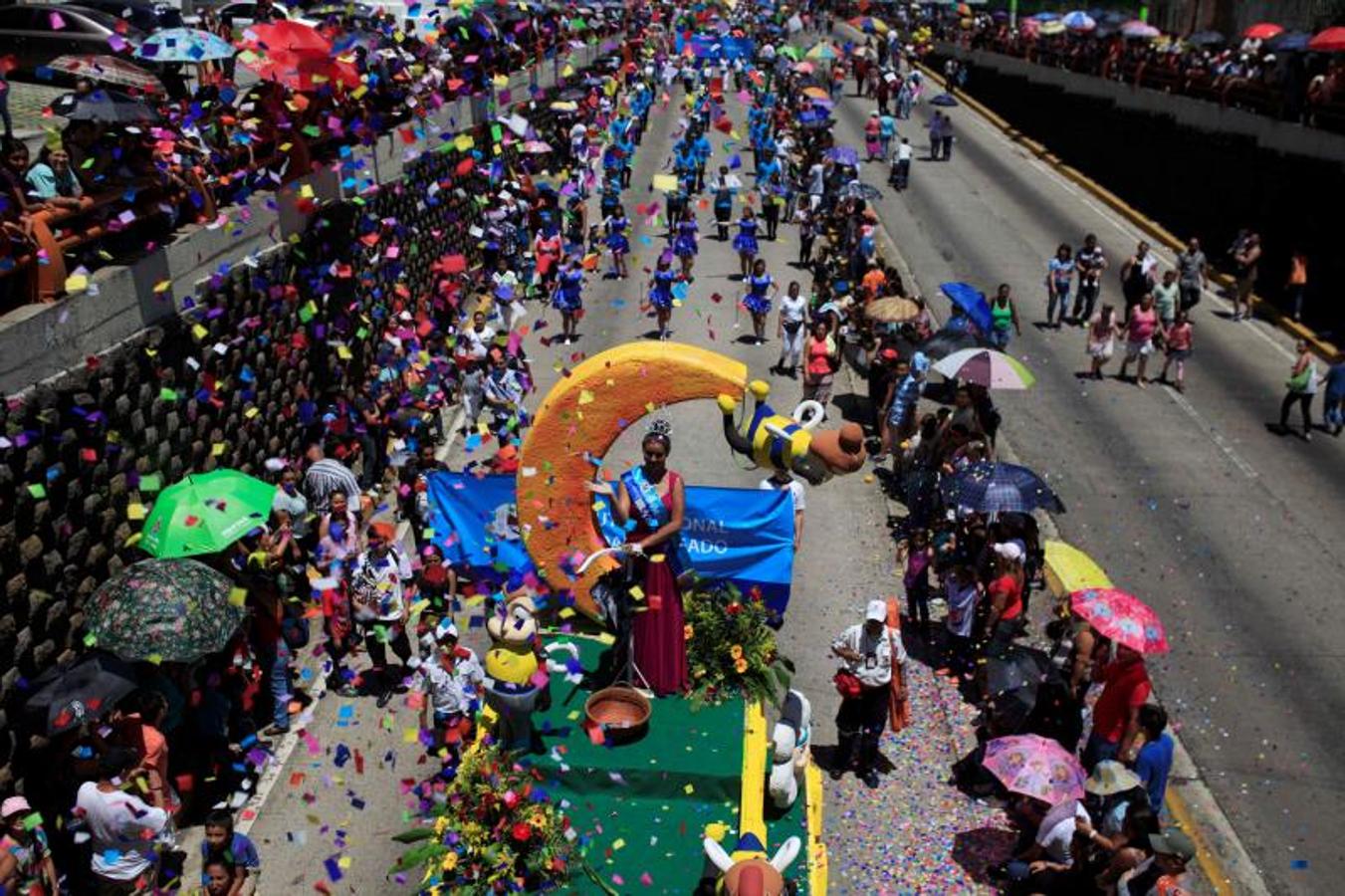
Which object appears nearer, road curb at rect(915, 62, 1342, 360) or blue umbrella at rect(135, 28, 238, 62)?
blue umbrella at rect(135, 28, 238, 62)

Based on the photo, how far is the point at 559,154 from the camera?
3303cm

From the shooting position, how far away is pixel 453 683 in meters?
10.5

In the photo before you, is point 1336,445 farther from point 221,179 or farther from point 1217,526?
point 221,179

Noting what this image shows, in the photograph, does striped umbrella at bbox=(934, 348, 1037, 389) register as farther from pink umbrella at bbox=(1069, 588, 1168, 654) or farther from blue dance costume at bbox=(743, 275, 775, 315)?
blue dance costume at bbox=(743, 275, 775, 315)

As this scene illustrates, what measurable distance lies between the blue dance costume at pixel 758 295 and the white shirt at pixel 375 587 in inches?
463

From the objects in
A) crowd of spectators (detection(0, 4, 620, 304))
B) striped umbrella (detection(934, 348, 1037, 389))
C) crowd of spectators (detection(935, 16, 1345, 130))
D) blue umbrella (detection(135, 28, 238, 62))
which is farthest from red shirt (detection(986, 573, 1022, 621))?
crowd of spectators (detection(935, 16, 1345, 130))

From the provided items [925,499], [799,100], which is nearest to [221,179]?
[925,499]

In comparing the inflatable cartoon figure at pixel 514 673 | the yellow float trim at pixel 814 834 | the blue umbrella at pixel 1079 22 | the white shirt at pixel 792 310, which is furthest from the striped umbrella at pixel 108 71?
the blue umbrella at pixel 1079 22

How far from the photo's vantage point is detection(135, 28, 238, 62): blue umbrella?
14672mm

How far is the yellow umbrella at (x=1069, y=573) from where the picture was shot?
1112 cm

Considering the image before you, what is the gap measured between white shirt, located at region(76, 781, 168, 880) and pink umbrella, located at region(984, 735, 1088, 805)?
256 inches

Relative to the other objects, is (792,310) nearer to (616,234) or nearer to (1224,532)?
(616,234)

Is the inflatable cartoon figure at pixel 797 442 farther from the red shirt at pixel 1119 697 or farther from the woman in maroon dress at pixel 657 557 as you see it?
the red shirt at pixel 1119 697

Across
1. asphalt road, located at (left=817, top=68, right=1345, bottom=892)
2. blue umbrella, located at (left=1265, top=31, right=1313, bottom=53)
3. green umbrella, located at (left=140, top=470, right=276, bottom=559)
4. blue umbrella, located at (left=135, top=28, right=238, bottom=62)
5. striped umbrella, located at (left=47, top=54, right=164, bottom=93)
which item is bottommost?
asphalt road, located at (left=817, top=68, right=1345, bottom=892)
